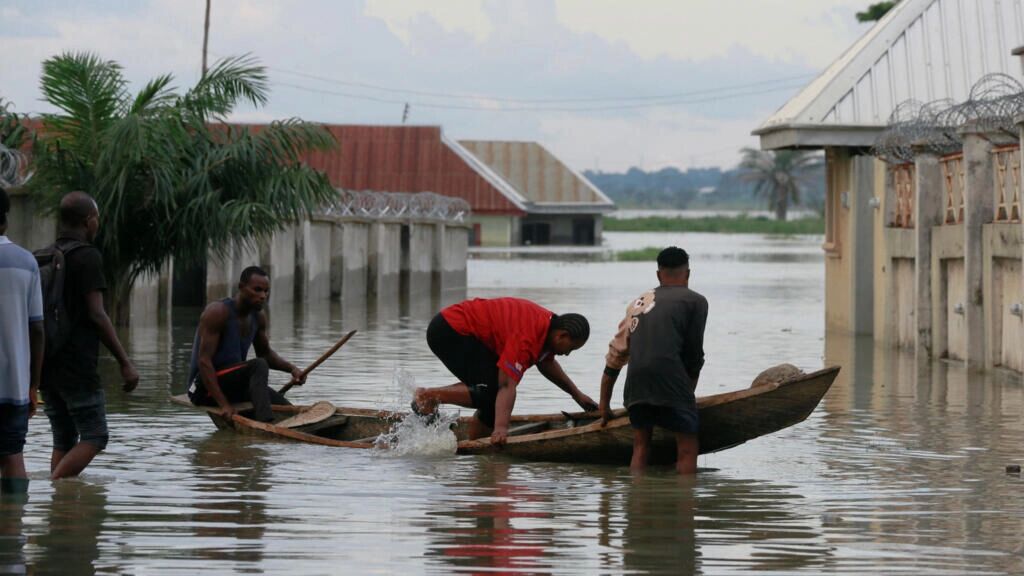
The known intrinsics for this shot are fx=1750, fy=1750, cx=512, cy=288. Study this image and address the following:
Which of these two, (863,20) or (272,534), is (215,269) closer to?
(272,534)

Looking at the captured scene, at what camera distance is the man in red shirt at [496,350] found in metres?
12.0

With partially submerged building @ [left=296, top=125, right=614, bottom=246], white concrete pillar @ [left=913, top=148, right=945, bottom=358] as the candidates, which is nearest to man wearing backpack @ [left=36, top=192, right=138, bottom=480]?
white concrete pillar @ [left=913, top=148, right=945, bottom=358]

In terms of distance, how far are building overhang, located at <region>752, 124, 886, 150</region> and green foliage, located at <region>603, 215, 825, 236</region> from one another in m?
110

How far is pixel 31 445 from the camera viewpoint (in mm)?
13117

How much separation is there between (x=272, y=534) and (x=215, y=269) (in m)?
23.5

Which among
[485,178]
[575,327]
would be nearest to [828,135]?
[575,327]

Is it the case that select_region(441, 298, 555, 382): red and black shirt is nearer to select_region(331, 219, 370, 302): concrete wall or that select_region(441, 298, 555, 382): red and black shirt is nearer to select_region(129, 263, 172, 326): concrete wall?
select_region(129, 263, 172, 326): concrete wall

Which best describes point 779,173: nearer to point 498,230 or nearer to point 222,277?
point 498,230

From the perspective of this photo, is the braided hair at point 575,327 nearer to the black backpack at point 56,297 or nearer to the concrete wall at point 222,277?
the black backpack at point 56,297

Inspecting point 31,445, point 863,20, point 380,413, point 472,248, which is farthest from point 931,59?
point 472,248

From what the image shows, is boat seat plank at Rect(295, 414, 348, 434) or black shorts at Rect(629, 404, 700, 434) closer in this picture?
black shorts at Rect(629, 404, 700, 434)

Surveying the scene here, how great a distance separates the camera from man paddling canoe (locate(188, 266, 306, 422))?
13.4 metres

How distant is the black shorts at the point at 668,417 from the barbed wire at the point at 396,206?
82.6ft

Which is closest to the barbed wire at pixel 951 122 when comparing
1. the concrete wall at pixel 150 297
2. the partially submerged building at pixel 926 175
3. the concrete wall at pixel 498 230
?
the partially submerged building at pixel 926 175
